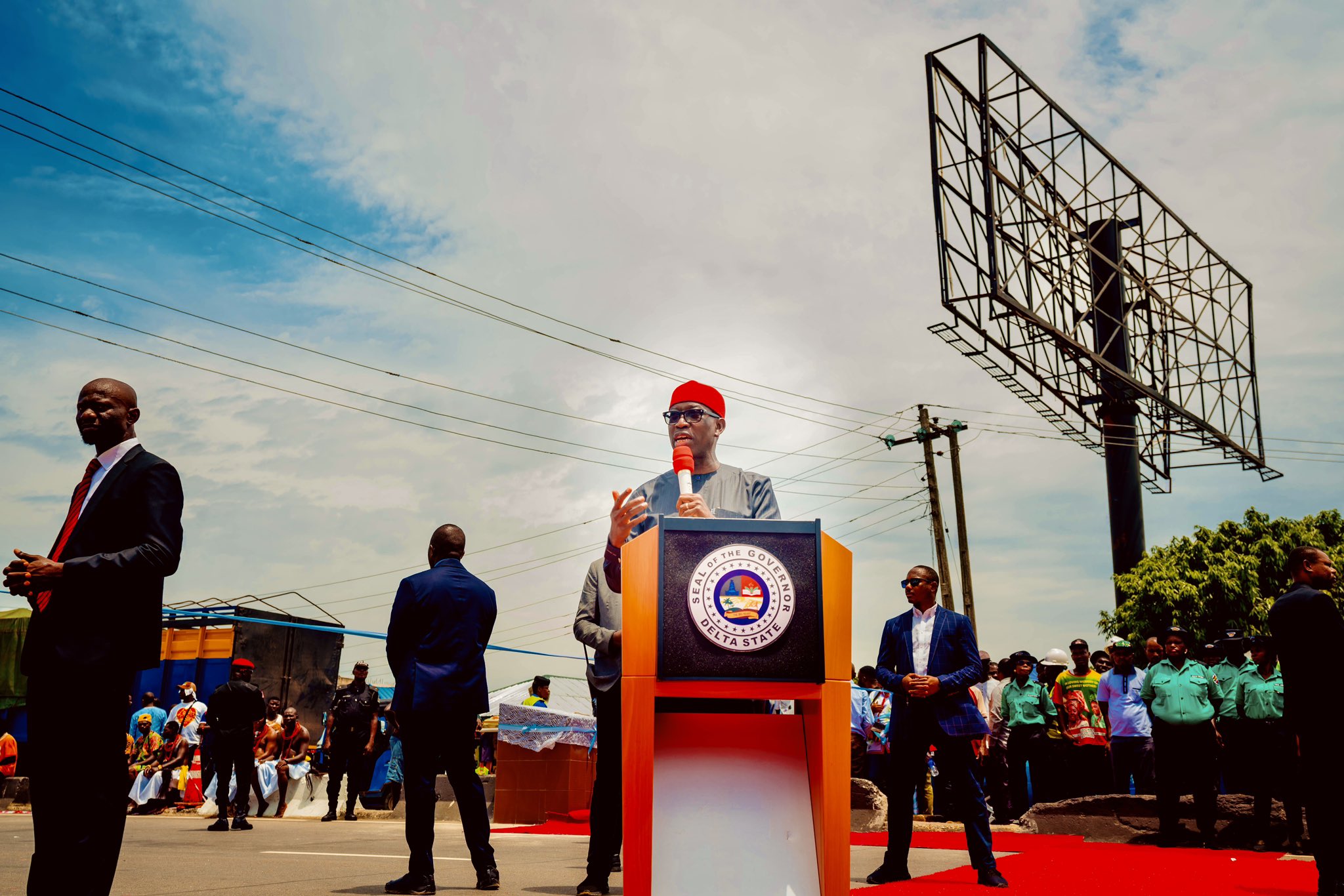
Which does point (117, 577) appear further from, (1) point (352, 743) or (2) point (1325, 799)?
(1) point (352, 743)

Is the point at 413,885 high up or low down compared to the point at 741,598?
down

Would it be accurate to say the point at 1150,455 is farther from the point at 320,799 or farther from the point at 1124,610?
the point at 320,799

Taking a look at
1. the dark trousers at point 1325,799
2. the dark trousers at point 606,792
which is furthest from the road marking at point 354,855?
the dark trousers at point 1325,799

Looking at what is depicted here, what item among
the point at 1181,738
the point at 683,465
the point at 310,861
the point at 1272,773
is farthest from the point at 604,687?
the point at 1272,773

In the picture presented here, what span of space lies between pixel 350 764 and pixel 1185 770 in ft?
32.4

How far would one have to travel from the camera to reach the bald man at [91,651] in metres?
3.32

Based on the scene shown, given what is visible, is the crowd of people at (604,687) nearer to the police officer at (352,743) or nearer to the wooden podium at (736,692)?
the wooden podium at (736,692)

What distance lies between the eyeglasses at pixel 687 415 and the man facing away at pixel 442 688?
184 cm

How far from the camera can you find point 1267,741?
27.9 feet

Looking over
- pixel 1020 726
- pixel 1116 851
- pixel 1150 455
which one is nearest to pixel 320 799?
pixel 1020 726

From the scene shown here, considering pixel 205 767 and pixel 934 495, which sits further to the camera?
Answer: pixel 934 495

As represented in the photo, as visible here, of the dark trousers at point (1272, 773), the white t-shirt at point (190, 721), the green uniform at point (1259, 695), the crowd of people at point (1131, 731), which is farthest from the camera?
the white t-shirt at point (190, 721)

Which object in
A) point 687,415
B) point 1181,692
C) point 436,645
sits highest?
point 687,415

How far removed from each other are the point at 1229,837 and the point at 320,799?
11689 millimetres
